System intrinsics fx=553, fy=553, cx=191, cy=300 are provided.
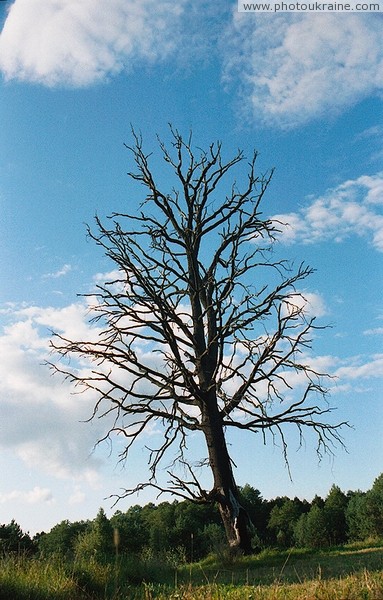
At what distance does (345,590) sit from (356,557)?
24.9 feet

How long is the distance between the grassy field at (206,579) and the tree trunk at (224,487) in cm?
88

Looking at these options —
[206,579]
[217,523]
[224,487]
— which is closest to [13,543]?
[224,487]

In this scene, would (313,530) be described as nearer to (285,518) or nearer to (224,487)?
(285,518)

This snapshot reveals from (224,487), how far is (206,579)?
857cm

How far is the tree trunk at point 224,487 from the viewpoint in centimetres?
1420

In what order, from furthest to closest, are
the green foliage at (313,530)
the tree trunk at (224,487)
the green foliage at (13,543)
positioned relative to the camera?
1. the green foliage at (313,530)
2. the tree trunk at (224,487)
3. the green foliage at (13,543)

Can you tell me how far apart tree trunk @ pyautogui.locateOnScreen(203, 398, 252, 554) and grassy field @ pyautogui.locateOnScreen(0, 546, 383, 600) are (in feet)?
2.90

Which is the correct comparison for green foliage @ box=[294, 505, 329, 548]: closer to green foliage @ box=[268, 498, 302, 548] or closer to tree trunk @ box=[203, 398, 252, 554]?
green foliage @ box=[268, 498, 302, 548]

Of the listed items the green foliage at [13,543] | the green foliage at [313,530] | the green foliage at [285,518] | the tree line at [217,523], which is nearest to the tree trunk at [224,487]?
the green foliage at [13,543]

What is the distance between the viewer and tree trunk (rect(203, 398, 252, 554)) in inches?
559

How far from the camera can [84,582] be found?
8.01 m

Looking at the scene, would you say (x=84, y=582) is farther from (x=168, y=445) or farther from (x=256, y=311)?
(x=256, y=311)

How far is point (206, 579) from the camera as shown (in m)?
6.27

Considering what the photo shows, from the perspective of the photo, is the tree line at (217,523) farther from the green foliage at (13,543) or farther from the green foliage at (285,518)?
the green foliage at (13,543)
